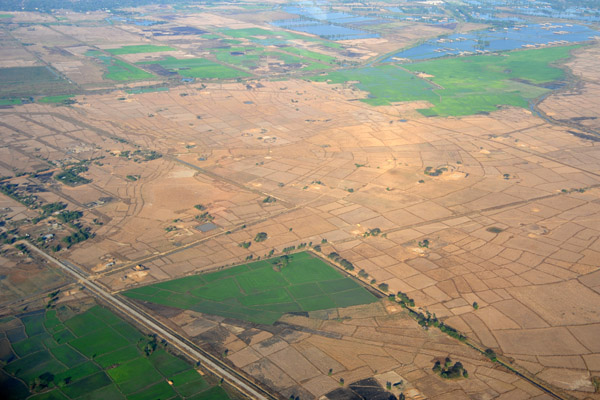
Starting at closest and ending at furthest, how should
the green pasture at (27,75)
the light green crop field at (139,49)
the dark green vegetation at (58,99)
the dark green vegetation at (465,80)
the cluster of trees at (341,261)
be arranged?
the cluster of trees at (341,261) → the dark green vegetation at (58,99) → the dark green vegetation at (465,80) → the green pasture at (27,75) → the light green crop field at (139,49)

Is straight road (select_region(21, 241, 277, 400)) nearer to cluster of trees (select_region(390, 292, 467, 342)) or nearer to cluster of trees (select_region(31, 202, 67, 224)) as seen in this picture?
cluster of trees (select_region(31, 202, 67, 224))

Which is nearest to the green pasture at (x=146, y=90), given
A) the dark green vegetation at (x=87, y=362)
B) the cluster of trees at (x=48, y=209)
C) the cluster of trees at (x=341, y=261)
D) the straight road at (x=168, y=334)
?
the cluster of trees at (x=48, y=209)

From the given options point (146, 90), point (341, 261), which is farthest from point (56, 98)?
point (341, 261)

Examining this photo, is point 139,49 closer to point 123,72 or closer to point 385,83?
point 123,72

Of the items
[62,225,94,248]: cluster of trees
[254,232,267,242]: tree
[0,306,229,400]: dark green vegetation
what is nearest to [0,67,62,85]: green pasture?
[62,225,94,248]: cluster of trees

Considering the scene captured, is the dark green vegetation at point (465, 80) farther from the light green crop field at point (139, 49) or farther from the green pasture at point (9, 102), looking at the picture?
the green pasture at point (9, 102)

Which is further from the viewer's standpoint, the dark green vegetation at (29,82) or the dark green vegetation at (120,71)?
the dark green vegetation at (120,71)

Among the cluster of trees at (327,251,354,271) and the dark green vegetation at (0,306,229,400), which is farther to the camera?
the cluster of trees at (327,251,354,271)
